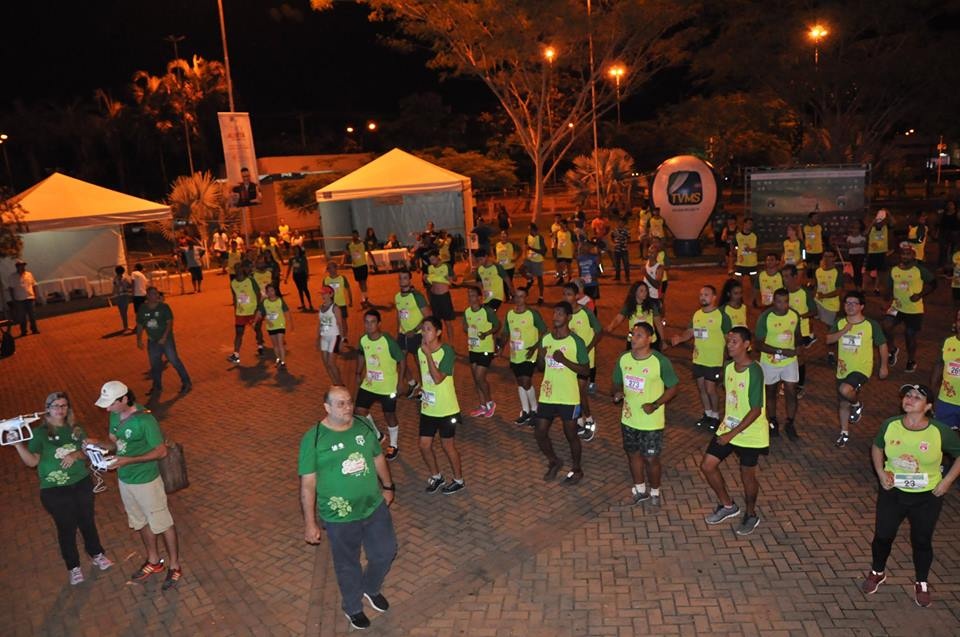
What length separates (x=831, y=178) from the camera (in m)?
23.2

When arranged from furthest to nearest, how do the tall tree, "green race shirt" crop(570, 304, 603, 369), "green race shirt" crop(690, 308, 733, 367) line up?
the tall tree < "green race shirt" crop(570, 304, 603, 369) < "green race shirt" crop(690, 308, 733, 367)

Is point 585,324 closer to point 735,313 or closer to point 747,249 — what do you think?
point 735,313

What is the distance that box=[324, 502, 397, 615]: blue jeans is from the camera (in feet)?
17.1

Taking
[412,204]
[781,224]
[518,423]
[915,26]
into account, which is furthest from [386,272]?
[915,26]

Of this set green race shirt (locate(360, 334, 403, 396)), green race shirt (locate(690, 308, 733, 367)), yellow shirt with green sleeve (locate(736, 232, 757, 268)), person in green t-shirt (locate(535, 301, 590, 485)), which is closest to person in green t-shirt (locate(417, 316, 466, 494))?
green race shirt (locate(360, 334, 403, 396))

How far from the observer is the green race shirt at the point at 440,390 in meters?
7.19

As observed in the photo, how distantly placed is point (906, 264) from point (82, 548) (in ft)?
35.6

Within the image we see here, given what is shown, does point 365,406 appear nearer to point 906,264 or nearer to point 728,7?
point 906,264

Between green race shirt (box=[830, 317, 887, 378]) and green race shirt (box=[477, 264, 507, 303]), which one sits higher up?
green race shirt (box=[477, 264, 507, 303])

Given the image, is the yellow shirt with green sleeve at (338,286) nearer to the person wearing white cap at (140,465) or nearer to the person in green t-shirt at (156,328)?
the person in green t-shirt at (156,328)

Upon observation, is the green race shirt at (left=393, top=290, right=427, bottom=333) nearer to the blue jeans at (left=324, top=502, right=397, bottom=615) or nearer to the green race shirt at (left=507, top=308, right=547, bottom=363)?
the green race shirt at (left=507, top=308, right=547, bottom=363)

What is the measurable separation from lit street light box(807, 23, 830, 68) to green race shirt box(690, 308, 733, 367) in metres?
23.9

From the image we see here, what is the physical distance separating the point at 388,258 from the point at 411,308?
50.6ft

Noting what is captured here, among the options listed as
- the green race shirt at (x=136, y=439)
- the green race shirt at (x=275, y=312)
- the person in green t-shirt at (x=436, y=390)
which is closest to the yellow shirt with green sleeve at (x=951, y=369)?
the person in green t-shirt at (x=436, y=390)
